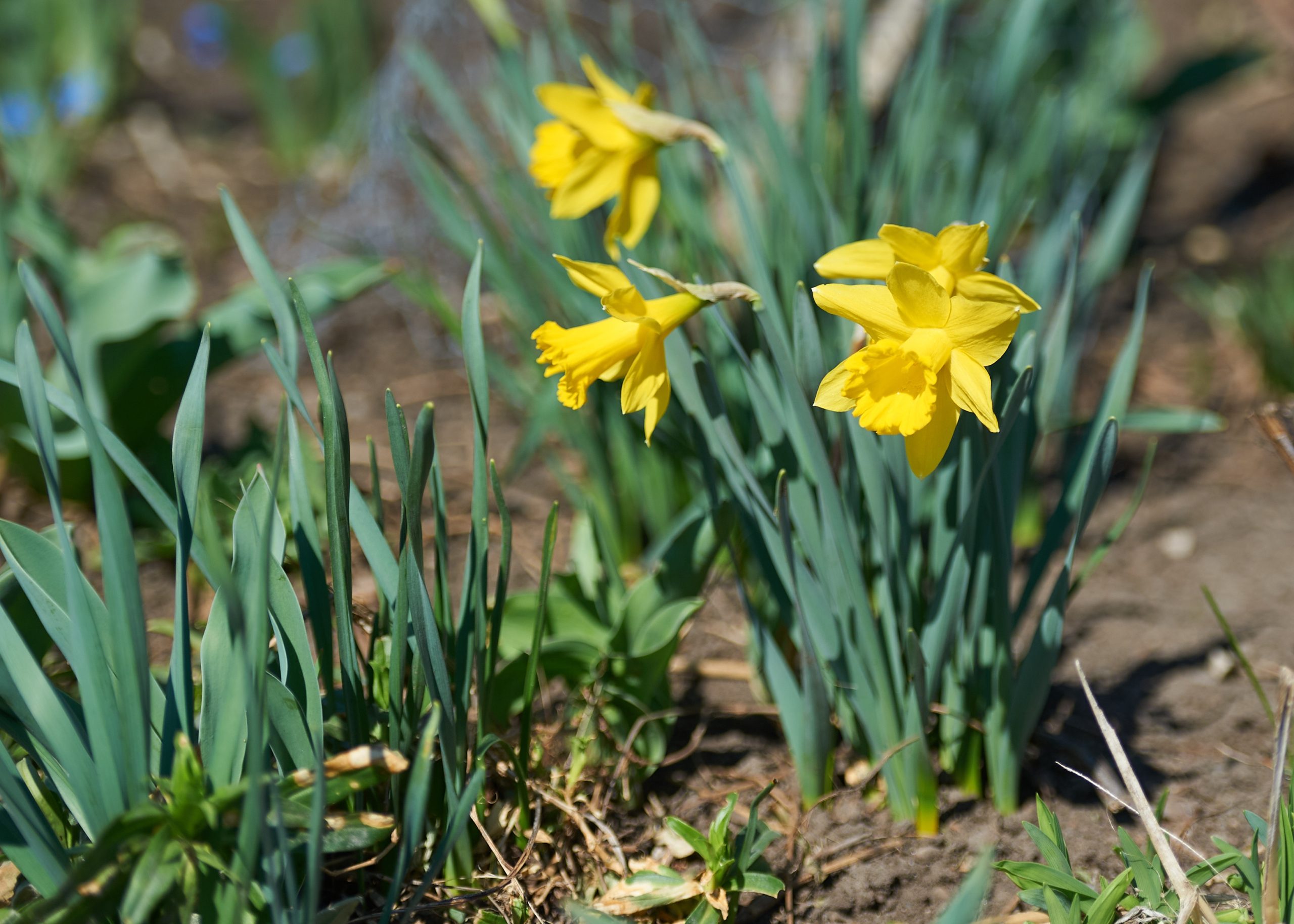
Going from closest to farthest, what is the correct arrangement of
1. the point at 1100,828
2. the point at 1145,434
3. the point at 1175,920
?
1. the point at 1175,920
2. the point at 1100,828
3. the point at 1145,434

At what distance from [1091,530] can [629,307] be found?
4.44 ft

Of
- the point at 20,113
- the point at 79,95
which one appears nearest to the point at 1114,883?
the point at 20,113

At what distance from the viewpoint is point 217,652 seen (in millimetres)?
902

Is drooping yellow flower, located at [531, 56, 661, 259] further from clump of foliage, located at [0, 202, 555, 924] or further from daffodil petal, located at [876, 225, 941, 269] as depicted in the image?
daffodil petal, located at [876, 225, 941, 269]

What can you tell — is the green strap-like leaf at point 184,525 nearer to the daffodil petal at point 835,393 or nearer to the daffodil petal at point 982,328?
the daffodil petal at point 835,393

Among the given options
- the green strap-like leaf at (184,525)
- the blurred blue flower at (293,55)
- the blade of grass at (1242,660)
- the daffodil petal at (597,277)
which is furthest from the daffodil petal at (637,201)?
the blurred blue flower at (293,55)

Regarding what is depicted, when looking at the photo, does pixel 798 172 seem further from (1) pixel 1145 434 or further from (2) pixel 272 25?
(2) pixel 272 25

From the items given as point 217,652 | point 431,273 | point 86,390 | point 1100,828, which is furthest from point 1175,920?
point 431,273

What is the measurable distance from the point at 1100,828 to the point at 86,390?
159 cm

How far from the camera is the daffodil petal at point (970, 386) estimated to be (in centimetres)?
85

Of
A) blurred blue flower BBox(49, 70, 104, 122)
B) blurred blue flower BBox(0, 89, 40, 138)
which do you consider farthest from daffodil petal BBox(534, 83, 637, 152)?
blurred blue flower BBox(49, 70, 104, 122)

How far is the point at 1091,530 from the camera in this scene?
189cm

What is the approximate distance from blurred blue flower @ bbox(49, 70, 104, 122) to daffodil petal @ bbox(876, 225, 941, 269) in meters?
3.15

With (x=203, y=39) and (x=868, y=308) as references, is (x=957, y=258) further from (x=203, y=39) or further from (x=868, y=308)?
(x=203, y=39)
